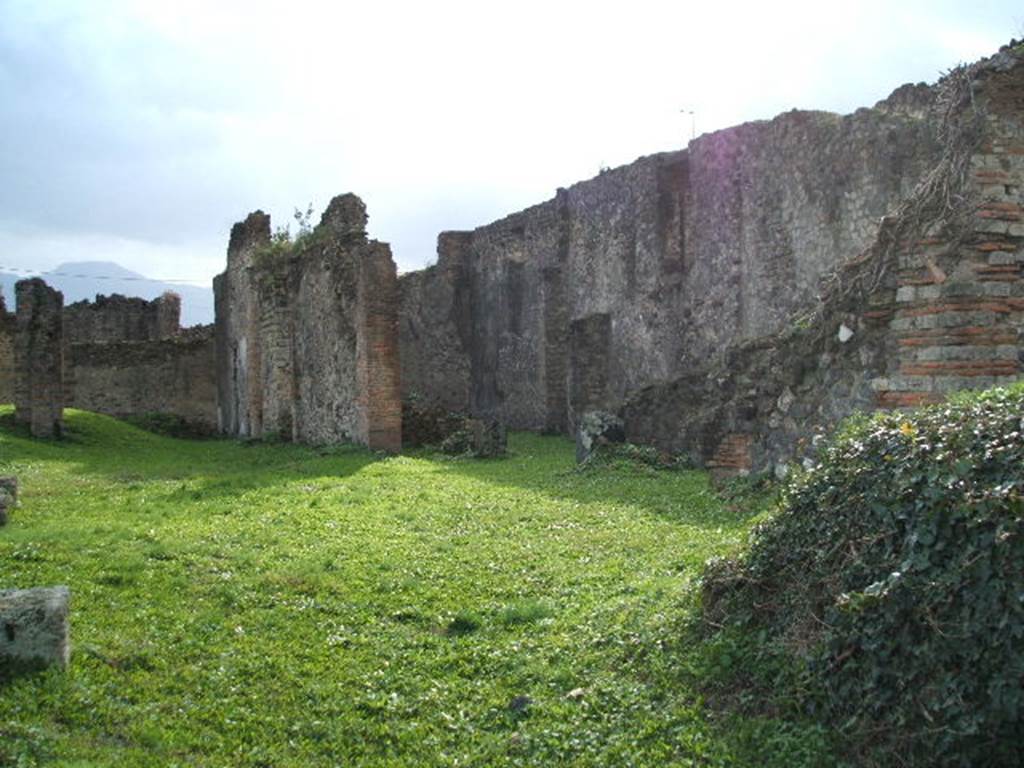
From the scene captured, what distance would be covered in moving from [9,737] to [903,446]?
13.6 feet

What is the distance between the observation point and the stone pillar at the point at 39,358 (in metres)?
21.5

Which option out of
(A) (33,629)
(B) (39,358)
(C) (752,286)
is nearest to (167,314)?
(B) (39,358)

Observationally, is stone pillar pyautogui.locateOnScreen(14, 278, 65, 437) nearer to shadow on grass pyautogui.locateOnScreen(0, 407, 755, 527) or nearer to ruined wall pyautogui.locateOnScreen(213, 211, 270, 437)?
shadow on grass pyautogui.locateOnScreen(0, 407, 755, 527)

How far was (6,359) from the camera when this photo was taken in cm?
3256

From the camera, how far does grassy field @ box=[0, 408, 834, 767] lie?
4562 mm

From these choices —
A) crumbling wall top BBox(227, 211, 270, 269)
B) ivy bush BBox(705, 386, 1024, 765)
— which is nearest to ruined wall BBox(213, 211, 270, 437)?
crumbling wall top BBox(227, 211, 270, 269)

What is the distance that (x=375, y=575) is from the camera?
7.55 meters

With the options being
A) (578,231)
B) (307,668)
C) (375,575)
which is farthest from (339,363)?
(307,668)

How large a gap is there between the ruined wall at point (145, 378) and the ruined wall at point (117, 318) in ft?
24.3

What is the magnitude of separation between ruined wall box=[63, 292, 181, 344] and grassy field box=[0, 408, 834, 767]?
96.3 feet

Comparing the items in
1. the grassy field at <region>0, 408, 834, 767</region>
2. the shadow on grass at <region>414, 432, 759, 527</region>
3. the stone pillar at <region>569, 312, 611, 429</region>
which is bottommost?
the grassy field at <region>0, 408, 834, 767</region>

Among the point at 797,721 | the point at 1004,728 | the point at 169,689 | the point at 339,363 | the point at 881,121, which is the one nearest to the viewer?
the point at 1004,728

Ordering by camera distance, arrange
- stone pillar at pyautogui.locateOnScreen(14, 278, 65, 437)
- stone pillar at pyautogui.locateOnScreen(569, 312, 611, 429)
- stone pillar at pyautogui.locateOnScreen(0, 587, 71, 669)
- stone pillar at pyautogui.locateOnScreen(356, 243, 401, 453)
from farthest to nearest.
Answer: stone pillar at pyautogui.locateOnScreen(569, 312, 611, 429) → stone pillar at pyautogui.locateOnScreen(14, 278, 65, 437) → stone pillar at pyautogui.locateOnScreen(356, 243, 401, 453) → stone pillar at pyautogui.locateOnScreen(0, 587, 71, 669)

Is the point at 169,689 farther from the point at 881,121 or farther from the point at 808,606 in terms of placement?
the point at 881,121
